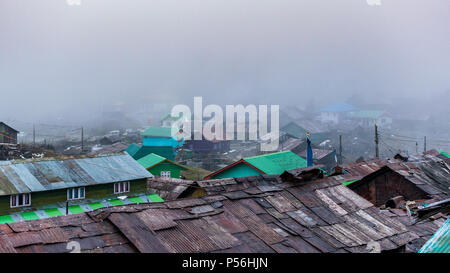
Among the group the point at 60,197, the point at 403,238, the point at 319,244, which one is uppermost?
the point at 319,244

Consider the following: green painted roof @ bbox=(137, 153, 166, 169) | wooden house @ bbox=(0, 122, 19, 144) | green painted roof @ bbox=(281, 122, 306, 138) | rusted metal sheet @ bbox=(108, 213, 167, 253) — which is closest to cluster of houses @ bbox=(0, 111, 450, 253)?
rusted metal sheet @ bbox=(108, 213, 167, 253)

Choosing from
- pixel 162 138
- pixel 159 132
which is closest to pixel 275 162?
pixel 162 138

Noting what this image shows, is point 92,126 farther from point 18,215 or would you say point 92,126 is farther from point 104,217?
point 104,217

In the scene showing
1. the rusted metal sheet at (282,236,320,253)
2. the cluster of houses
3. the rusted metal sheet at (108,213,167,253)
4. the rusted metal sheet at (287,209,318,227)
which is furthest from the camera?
the rusted metal sheet at (287,209,318,227)

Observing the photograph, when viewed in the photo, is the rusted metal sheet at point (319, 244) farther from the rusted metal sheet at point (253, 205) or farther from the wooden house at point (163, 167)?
the wooden house at point (163, 167)

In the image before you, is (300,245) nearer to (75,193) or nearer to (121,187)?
(75,193)

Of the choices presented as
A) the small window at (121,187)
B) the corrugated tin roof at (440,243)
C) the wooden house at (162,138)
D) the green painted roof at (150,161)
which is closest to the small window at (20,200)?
the small window at (121,187)

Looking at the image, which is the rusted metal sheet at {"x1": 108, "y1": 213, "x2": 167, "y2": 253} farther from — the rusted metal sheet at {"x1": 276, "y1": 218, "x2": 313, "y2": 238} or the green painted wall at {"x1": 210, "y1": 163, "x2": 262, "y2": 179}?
the green painted wall at {"x1": 210, "y1": 163, "x2": 262, "y2": 179}
